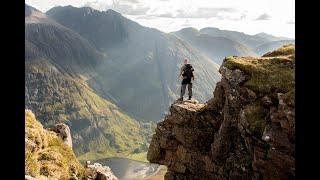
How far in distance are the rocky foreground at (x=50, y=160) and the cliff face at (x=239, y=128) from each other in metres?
13.9

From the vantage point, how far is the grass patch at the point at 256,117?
103 ft

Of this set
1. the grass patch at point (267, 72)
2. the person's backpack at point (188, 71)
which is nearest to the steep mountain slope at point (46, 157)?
the grass patch at point (267, 72)

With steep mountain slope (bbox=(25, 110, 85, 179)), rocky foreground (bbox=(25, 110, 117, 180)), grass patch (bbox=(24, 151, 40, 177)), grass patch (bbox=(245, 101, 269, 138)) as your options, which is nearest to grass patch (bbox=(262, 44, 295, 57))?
grass patch (bbox=(245, 101, 269, 138))

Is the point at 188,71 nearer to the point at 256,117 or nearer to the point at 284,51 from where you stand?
the point at 284,51

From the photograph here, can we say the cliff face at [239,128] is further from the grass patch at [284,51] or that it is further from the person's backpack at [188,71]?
the person's backpack at [188,71]

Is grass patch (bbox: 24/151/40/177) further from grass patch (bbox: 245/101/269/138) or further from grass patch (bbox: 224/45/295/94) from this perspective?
grass patch (bbox: 224/45/295/94)

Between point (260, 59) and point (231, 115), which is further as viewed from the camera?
point (260, 59)

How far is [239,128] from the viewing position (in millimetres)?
34250

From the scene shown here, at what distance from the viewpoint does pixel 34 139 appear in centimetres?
2391

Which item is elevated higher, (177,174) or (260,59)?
(260,59)

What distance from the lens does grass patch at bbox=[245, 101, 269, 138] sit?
31250 mm
